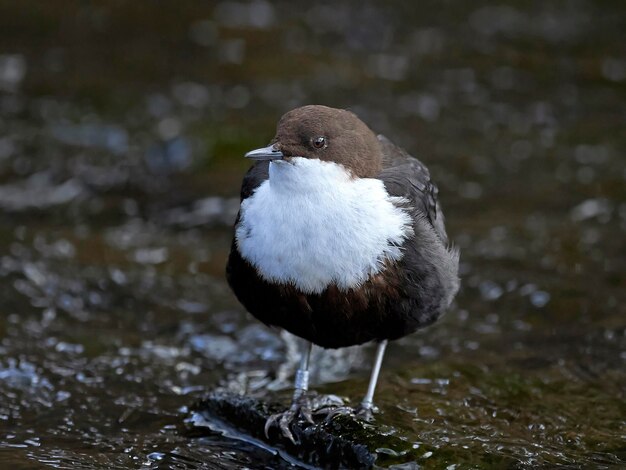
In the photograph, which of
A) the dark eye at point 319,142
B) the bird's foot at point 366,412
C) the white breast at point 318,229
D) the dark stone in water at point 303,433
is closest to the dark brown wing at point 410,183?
the white breast at point 318,229

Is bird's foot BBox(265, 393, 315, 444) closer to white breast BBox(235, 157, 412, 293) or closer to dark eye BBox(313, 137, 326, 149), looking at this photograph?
white breast BBox(235, 157, 412, 293)

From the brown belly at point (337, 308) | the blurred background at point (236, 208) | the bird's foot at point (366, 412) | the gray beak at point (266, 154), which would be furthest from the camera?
→ the blurred background at point (236, 208)

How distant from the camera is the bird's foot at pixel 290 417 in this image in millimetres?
4336

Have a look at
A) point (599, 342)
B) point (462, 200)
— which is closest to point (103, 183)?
point (462, 200)

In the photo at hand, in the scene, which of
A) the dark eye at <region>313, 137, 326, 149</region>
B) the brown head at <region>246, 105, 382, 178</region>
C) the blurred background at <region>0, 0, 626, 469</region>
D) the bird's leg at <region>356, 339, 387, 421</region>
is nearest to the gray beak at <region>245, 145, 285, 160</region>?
the brown head at <region>246, 105, 382, 178</region>

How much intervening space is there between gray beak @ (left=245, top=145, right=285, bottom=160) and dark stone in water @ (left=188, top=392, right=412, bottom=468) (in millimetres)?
1069

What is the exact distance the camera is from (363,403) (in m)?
4.50

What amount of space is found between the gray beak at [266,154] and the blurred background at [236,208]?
1.15 m

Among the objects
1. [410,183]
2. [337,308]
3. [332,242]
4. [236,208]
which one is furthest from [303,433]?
[236,208]

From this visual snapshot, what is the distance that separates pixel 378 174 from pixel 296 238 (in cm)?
52

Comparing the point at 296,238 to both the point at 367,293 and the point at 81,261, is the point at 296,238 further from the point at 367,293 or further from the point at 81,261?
the point at 81,261

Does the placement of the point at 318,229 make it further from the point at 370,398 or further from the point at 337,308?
the point at 370,398

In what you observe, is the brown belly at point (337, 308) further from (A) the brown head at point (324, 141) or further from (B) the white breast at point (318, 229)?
(A) the brown head at point (324, 141)

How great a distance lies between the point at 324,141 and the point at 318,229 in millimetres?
376
